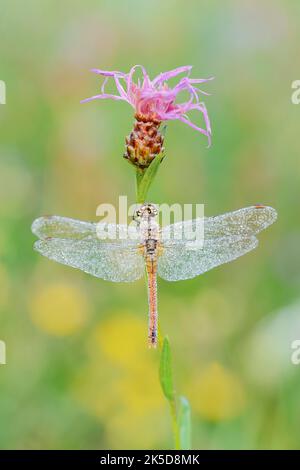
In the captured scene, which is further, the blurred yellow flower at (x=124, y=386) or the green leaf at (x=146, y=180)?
the blurred yellow flower at (x=124, y=386)

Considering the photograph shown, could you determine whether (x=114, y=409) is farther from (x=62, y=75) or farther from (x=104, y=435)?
(x=62, y=75)

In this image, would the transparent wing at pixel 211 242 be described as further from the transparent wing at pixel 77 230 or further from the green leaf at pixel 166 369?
the green leaf at pixel 166 369

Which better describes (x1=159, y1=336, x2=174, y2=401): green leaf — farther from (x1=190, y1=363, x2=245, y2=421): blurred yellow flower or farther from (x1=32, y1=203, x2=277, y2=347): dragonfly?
(x1=190, y1=363, x2=245, y2=421): blurred yellow flower

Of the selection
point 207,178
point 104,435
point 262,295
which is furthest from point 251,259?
point 104,435

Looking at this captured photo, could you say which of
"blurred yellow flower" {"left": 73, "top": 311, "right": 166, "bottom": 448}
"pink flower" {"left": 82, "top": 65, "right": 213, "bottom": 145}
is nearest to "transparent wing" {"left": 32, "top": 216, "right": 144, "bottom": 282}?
"pink flower" {"left": 82, "top": 65, "right": 213, "bottom": 145}

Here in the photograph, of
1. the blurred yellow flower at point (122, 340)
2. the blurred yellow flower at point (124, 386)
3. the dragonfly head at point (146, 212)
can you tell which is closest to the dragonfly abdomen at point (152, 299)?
the dragonfly head at point (146, 212)

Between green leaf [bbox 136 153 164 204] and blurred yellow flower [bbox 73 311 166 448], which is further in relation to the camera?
blurred yellow flower [bbox 73 311 166 448]

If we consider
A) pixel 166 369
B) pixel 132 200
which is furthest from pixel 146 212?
pixel 132 200
